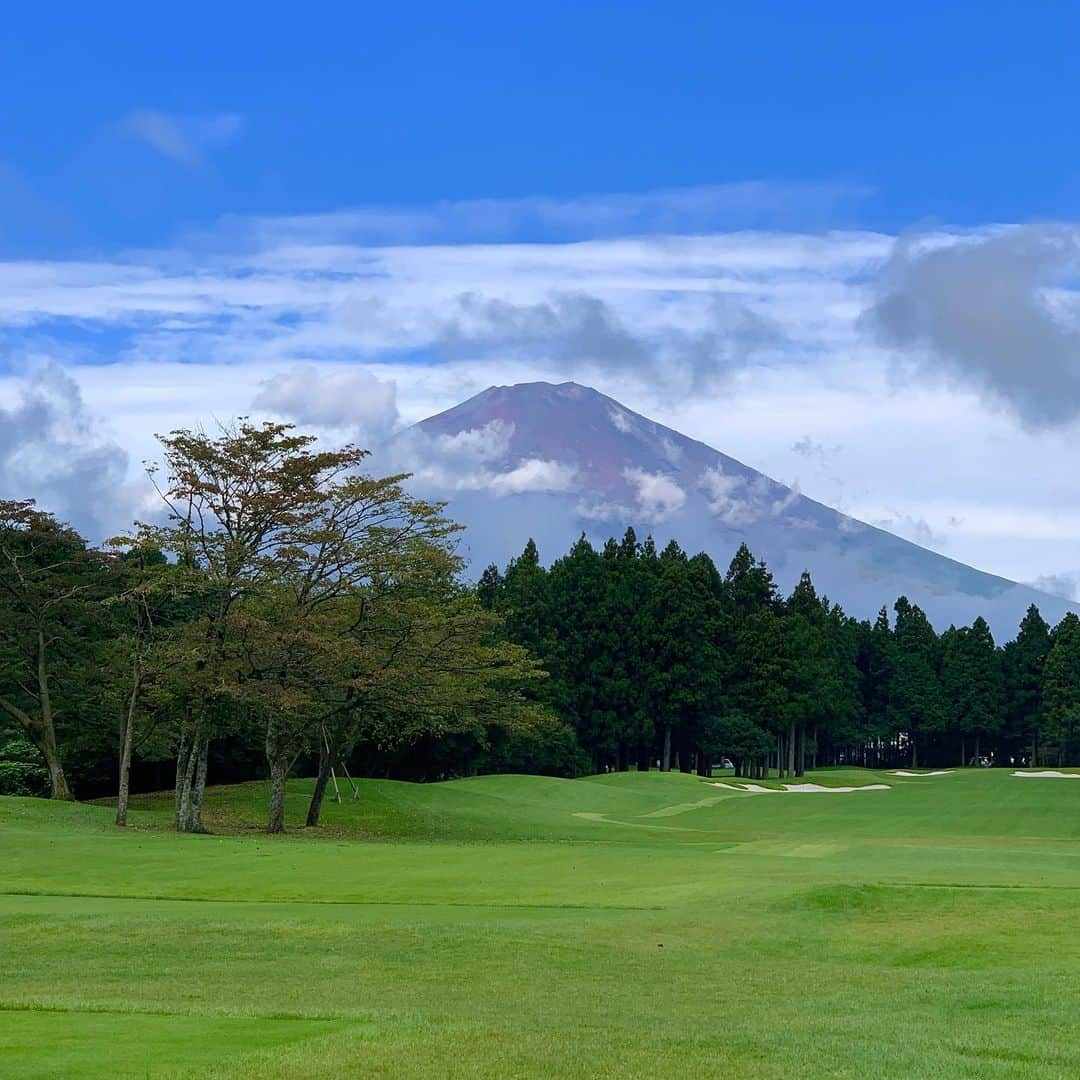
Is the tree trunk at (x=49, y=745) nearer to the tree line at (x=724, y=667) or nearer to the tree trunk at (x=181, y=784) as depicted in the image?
the tree trunk at (x=181, y=784)

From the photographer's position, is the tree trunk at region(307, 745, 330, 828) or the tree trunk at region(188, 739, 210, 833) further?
the tree trunk at region(307, 745, 330, 828)

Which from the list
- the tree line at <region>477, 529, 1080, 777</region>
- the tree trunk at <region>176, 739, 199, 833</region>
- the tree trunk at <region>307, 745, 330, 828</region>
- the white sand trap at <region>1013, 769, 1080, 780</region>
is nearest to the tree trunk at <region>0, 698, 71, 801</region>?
the tree trunk at <region>176, 739, 199, 833</region>

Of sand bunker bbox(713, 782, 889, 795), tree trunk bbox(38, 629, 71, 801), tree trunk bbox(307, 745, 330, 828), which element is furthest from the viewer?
sand bunker bbox(713, 782, 889, 795)

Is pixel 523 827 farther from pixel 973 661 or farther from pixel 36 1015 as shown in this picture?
pixel 973 661

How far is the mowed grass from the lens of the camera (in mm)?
10711

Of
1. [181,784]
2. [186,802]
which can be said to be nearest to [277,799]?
[186,802]

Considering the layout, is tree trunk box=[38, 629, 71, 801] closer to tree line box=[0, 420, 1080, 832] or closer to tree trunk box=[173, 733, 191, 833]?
tree line box=[0, 420, 1080, 832]

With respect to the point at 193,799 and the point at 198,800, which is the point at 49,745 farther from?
the point at 198,800

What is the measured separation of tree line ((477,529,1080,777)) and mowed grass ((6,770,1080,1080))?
143 feet

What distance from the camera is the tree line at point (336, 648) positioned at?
42.5 meters

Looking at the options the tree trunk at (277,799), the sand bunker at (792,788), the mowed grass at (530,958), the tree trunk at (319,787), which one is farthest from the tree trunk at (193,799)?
the sand bunker at (792,788)

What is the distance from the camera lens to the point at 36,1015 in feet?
40.5

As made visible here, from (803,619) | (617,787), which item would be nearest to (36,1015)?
(617,787)

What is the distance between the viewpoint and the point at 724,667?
3600 inches
